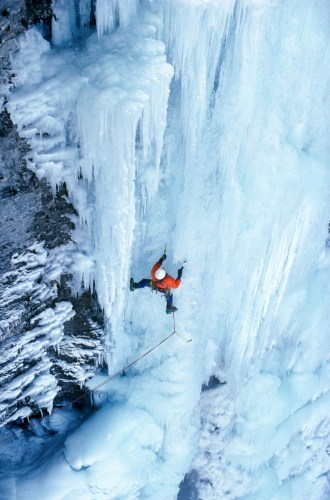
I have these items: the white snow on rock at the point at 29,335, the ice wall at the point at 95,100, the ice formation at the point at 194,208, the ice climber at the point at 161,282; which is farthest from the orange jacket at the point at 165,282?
the white snow on rock at the point at 29,335

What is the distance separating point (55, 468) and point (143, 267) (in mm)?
2600

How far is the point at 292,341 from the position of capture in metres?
6.60

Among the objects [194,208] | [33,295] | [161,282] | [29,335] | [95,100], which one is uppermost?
[95,100]

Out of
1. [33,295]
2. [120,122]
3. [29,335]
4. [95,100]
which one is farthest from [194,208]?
[29,335]

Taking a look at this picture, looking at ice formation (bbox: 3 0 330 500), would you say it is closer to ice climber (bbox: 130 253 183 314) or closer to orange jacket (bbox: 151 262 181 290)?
ice climber (bbox: 130 253 183 314)

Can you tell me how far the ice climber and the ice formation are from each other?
199 mm

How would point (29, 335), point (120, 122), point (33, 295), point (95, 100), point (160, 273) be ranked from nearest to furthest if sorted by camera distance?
point (95, 100)
point (120, 122)
point (160, 273)
point (33, 295)
point (29, 335)

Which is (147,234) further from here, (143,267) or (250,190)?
(250,190)

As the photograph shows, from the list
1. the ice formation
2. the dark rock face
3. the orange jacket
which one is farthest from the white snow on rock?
the orange jacket

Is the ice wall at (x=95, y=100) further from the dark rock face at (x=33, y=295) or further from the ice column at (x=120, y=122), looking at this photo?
the dark rock face at (x=33, y=295)

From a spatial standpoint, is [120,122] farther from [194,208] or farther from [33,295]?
[33,295]

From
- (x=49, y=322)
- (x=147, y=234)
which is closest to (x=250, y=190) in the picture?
(x=147, y=234)

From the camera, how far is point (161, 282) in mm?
4695

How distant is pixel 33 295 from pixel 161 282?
141 cm
